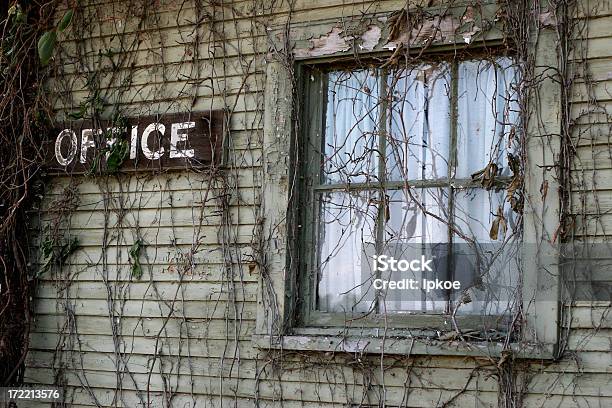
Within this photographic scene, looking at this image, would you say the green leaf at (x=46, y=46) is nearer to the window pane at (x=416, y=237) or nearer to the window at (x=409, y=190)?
the window at (x=409, y=190)

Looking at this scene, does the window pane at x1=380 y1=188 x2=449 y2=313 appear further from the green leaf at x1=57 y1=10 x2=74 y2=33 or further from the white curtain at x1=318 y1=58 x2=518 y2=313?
the green leaf at x1=57 y1=10 x2=74 y2=33

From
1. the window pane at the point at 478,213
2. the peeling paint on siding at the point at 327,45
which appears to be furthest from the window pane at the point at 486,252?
the peeling paint on siding at the point at 327,45

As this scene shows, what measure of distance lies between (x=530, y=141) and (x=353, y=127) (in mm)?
1027

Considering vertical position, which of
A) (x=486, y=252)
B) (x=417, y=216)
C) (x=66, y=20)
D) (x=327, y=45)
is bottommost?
(x=486, y=252)

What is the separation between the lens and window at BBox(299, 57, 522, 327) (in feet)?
14.8

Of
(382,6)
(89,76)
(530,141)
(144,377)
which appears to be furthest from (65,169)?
(530,141)

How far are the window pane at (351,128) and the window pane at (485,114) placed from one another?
0.50 m

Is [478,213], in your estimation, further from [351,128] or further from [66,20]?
[66,20]

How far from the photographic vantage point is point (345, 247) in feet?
15.8

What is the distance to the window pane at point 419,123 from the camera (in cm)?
471

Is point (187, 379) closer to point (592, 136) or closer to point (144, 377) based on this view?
point (144, 377)

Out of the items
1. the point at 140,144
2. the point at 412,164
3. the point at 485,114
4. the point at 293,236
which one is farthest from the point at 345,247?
the point at 140,144

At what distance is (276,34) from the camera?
16.6 feet

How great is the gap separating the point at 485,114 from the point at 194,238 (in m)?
1.85
